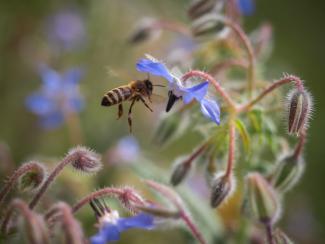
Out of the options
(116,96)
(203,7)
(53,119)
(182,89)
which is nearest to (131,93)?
(116,96)

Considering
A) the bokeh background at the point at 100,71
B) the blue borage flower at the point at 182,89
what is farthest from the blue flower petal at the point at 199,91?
the bokeh background at the point at 100,71

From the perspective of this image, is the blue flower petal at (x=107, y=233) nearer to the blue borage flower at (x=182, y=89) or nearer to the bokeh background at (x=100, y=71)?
the blue borage flower at (x=182, y=89)

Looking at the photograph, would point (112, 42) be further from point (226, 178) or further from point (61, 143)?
point (226, 178)

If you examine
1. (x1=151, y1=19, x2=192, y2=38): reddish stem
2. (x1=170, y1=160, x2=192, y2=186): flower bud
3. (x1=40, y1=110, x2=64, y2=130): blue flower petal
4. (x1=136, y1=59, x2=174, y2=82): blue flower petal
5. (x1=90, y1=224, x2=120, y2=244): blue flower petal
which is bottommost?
(x1=90, y1=224, x2=120, y2=244): blue flower petal

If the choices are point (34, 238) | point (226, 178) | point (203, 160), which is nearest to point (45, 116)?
point (203, 160)

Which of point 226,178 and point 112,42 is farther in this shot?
point 112,42

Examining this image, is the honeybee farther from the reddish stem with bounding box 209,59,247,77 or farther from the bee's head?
the reddish stem with bounding box 209,59,247,77

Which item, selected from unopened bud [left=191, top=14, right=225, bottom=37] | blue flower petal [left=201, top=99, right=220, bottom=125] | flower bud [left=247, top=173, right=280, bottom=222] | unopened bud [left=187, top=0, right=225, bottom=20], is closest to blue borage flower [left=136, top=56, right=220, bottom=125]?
blue flower petal [left=201, top=99, right=220, bottom=125]

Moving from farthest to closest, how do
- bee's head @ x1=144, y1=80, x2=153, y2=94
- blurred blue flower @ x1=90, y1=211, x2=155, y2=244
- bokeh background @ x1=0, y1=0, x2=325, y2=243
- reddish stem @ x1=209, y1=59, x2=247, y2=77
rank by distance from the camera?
bokeh background @ x1=0, y1=0, x2=325, y2=243 → reddish stem @ x1=209, y1=59, x2=247, y2=77 → bee's head @ x1=144, y1=80, x2=153, y2=94 → blurred blue flower @ x1=90, y1=211, x2=155, y2=244
